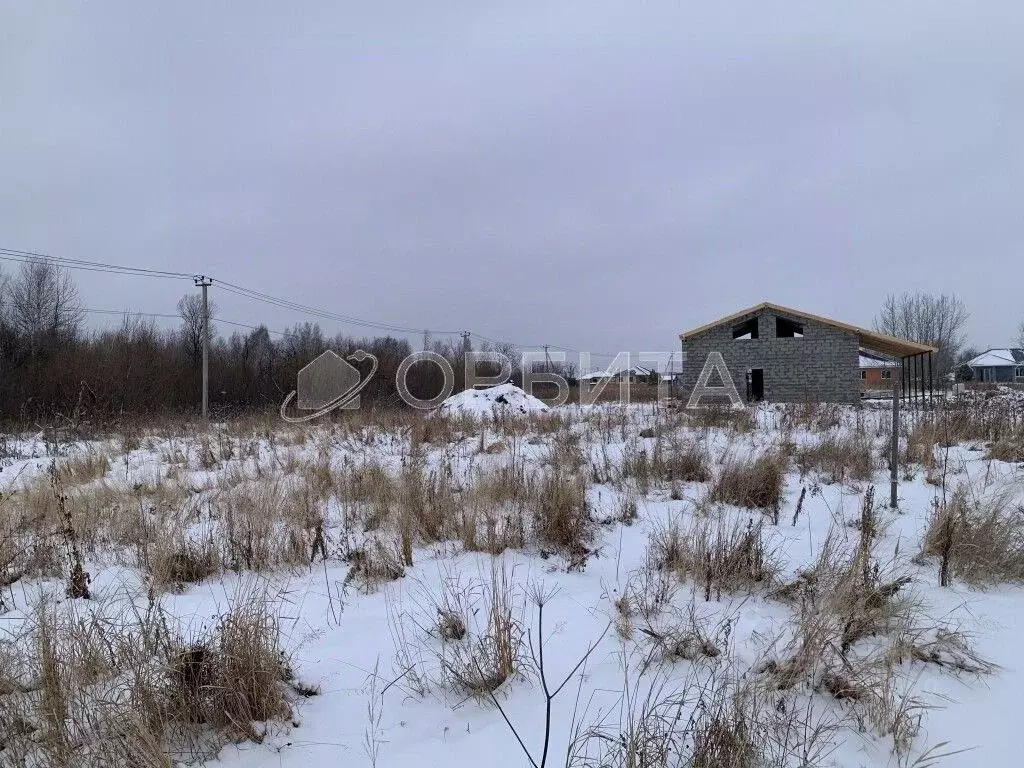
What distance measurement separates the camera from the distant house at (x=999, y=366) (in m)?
57.5

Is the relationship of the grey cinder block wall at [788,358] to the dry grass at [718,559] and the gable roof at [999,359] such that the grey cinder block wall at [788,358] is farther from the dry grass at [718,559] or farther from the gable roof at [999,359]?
the gable roof at [999,359]

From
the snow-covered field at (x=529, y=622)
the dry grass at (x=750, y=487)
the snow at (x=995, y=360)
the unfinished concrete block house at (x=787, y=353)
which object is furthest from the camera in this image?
the snow at (x=995, y=360)

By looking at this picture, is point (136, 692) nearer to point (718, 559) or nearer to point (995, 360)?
point (718, 559)

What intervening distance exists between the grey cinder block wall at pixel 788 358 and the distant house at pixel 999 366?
51.2 metres

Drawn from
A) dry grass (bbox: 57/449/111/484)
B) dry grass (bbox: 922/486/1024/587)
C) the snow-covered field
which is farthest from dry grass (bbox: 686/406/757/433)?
dry grass (bbox: 57/449/111/484)

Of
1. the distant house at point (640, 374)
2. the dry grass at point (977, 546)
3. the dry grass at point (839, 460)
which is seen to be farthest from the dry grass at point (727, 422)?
the distant house at point (640, 374)

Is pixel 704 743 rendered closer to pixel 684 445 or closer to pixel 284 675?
pixel 284 675

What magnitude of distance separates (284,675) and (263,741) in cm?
29

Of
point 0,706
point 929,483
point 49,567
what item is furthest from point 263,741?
point 929,483

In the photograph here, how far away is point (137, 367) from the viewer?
73.3 feet

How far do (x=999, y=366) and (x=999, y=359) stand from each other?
110 cm

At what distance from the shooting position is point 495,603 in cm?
230

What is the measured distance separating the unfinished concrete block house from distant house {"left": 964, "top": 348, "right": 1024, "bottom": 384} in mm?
51175

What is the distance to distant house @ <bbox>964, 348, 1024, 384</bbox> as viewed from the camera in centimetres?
5750
